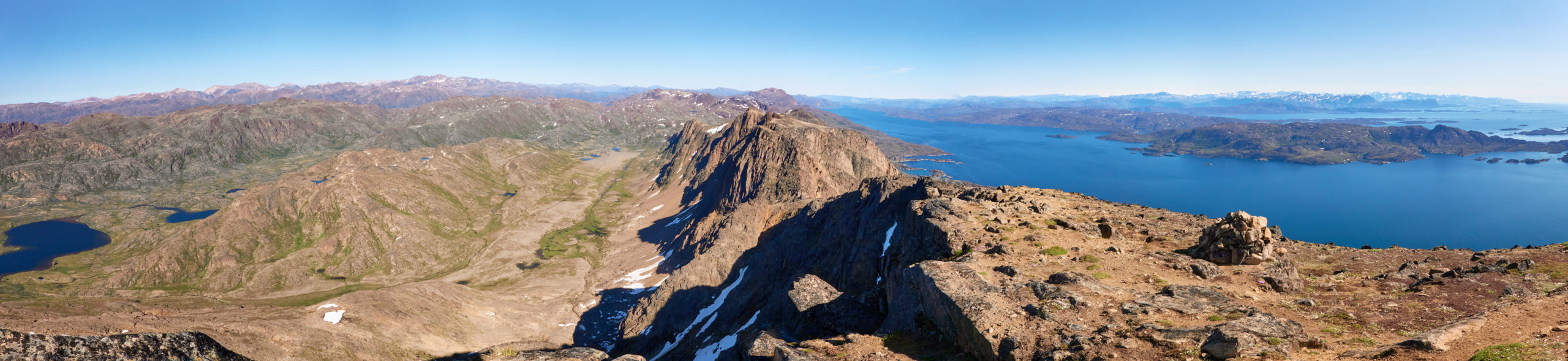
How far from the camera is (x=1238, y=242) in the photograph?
1096 inches

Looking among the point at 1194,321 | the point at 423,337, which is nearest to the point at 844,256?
the point at 1194,321

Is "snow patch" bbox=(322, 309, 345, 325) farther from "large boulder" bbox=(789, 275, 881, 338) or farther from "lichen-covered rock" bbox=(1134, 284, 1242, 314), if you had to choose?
"lichen-covered rock" bbox=(1134, 284, 1242, 314)

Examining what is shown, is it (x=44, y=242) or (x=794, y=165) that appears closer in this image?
(x=794, y=165)

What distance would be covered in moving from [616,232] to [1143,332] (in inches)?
6104

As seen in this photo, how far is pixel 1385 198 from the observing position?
624 ft

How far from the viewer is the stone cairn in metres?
27.5

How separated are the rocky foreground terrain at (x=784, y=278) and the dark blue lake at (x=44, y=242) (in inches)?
293

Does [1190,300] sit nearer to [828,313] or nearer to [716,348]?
[828,313]

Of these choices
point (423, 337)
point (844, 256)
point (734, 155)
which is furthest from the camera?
point (734, 155)

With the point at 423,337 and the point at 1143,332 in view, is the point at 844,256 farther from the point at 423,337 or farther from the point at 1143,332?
the point at 423,337

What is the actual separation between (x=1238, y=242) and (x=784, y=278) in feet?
181

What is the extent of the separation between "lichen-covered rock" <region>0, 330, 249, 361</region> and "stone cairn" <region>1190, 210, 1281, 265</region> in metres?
50.5

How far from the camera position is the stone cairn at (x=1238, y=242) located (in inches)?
1081

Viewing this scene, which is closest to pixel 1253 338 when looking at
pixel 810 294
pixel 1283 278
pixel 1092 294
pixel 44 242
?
pixel 1092 294
